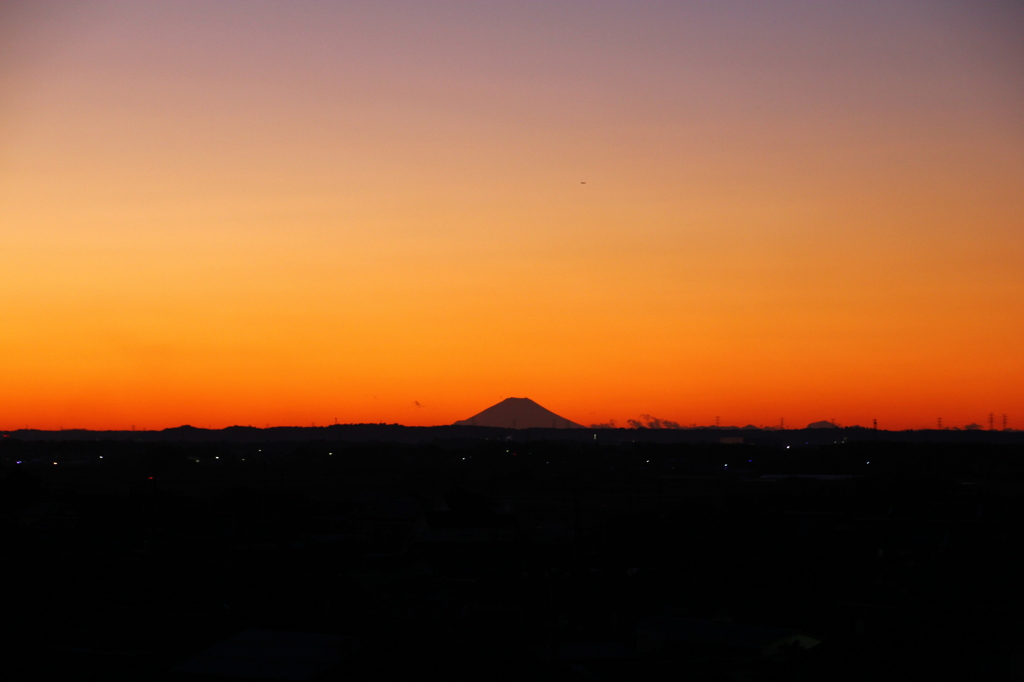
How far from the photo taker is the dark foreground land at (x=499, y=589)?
1308cm

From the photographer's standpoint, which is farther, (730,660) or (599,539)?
(599,539)

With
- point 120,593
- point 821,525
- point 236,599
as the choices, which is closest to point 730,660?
point 236,599

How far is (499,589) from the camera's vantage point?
63.0 feet

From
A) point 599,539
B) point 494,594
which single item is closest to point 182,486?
point 599,539

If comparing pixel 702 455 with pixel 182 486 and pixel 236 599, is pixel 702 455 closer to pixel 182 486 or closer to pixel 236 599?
pixel 182 486

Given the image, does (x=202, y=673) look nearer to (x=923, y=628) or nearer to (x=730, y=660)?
(x=730, y=660)

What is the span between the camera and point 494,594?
62.1 feet

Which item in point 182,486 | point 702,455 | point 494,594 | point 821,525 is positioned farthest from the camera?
point 702,455

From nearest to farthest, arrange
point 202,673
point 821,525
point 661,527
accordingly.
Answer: point 202,673 < point 661,527 < point 821,525

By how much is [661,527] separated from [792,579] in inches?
240

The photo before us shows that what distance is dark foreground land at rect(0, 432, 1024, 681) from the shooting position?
13078mm

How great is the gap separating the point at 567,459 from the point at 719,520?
5993cm

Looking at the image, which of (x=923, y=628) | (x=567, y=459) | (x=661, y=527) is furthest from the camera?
(x=567, y=459)

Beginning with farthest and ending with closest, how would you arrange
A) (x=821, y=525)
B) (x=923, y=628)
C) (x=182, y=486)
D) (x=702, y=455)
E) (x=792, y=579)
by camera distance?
(x=702, y=455)
(x=182, y=486)
(x=821, y=525)
(x=792, y=579)
(x=923, y=628)
